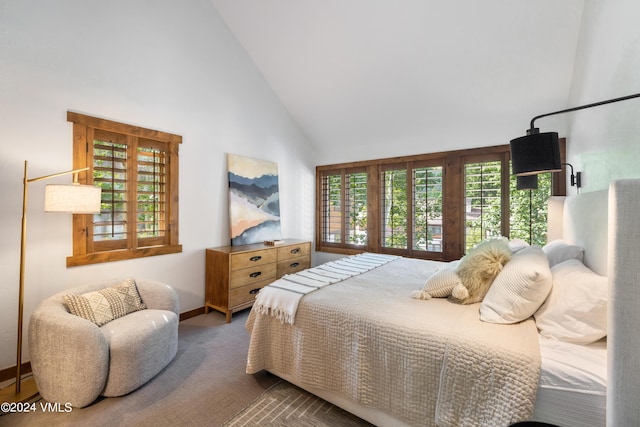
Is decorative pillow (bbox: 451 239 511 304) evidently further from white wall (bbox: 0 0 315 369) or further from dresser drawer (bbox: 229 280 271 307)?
white wall (bbox: 0 0 315 369)

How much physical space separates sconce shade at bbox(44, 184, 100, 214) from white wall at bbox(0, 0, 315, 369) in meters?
0.47

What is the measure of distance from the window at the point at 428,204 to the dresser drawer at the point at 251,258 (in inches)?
66.2

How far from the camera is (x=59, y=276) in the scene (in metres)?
2.35

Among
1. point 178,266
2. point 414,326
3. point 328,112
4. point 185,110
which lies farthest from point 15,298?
point 328,112

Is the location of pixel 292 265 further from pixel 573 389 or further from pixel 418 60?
pixel 573 389

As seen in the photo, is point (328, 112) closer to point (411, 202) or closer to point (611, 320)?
point (411, 202)

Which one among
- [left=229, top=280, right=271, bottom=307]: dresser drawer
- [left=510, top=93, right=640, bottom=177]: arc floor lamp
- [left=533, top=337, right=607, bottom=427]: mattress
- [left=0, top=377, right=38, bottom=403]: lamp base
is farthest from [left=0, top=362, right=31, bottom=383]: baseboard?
[left=510, top=93, right=640, bottom=177]: arc floor lamp

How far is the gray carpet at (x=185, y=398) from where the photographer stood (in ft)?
5.51

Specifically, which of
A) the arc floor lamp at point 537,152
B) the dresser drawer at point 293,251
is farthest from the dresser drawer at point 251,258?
the arc floor lamp at point 537,152

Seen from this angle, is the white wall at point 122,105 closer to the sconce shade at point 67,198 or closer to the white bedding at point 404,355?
the sconce shade at point 67,198

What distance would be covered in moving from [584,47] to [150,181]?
13.7 ft

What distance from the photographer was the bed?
965mm

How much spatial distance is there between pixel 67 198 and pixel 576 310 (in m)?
3.02

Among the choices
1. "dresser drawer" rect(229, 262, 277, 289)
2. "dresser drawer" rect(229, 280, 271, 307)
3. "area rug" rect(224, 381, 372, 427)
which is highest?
"dresser drawer" rect(229, 262, 277, 289)
